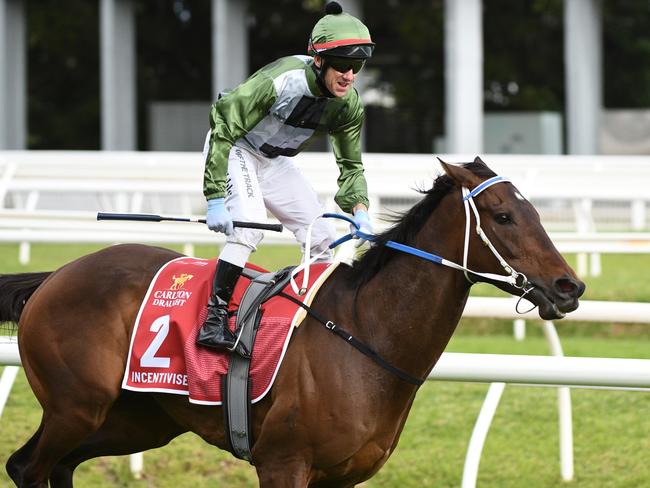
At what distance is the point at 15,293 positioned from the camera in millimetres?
4785

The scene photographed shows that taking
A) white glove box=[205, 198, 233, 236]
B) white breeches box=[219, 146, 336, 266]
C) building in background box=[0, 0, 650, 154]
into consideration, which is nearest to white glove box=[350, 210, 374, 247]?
white breeches box=[219, 146, 336, 266]

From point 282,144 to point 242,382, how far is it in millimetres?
897

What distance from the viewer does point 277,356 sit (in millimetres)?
4141

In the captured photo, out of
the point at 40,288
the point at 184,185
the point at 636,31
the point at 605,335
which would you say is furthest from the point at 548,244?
the point at 636,31

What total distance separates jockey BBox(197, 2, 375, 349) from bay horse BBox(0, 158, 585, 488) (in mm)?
256

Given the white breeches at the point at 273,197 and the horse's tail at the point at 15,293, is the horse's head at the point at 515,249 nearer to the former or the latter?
the white breeches at the point at 273,197

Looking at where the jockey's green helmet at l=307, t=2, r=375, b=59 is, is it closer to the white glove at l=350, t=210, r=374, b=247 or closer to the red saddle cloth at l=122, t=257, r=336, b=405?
the white glove at l=350, t=210, r=374, b=247

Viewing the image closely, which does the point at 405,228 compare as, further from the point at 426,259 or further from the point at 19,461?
the point at 19,461

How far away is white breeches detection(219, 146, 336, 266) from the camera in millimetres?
4398

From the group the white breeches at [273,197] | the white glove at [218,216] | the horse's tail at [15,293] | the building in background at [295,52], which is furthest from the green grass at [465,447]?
the building in background at [295,52]

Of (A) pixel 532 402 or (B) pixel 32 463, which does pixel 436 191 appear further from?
(A) pixel 532 402

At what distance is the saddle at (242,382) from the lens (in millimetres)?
4168

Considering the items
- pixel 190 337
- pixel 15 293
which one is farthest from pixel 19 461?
pixel 190 337

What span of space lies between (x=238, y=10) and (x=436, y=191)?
1620 centimetres
